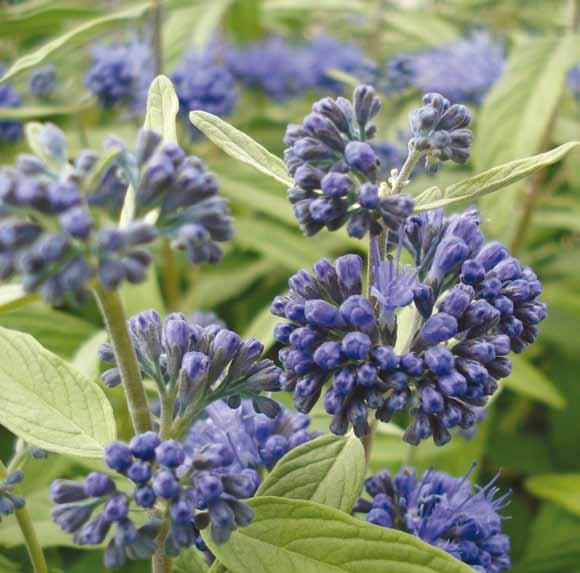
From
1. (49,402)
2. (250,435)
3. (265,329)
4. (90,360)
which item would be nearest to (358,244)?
(265,329)

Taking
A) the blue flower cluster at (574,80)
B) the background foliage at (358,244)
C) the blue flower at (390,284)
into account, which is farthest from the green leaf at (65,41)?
the blue flower cluster at (574,80)

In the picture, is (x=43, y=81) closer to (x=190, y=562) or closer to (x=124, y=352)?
(x=190, y=562)

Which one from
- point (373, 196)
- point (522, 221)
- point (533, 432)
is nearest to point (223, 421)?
point (373, 196)

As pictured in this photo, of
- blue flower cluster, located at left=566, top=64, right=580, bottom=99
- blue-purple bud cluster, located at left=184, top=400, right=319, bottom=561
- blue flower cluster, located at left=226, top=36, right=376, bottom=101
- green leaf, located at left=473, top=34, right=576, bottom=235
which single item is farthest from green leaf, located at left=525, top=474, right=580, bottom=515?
blue flower cluster, located at left=226, top=36, right=376, bottom=101

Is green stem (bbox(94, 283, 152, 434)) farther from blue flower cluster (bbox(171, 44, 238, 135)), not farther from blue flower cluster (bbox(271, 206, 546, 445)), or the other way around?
blue flower cluster (bbox(171, 44, 238, 135))

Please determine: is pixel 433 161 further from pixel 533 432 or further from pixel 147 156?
pixel 533 432

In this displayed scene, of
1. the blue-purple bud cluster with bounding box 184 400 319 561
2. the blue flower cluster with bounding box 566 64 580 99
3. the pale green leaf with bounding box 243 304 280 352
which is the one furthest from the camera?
the blue flower cluster with bounding box 566 64 580 99
